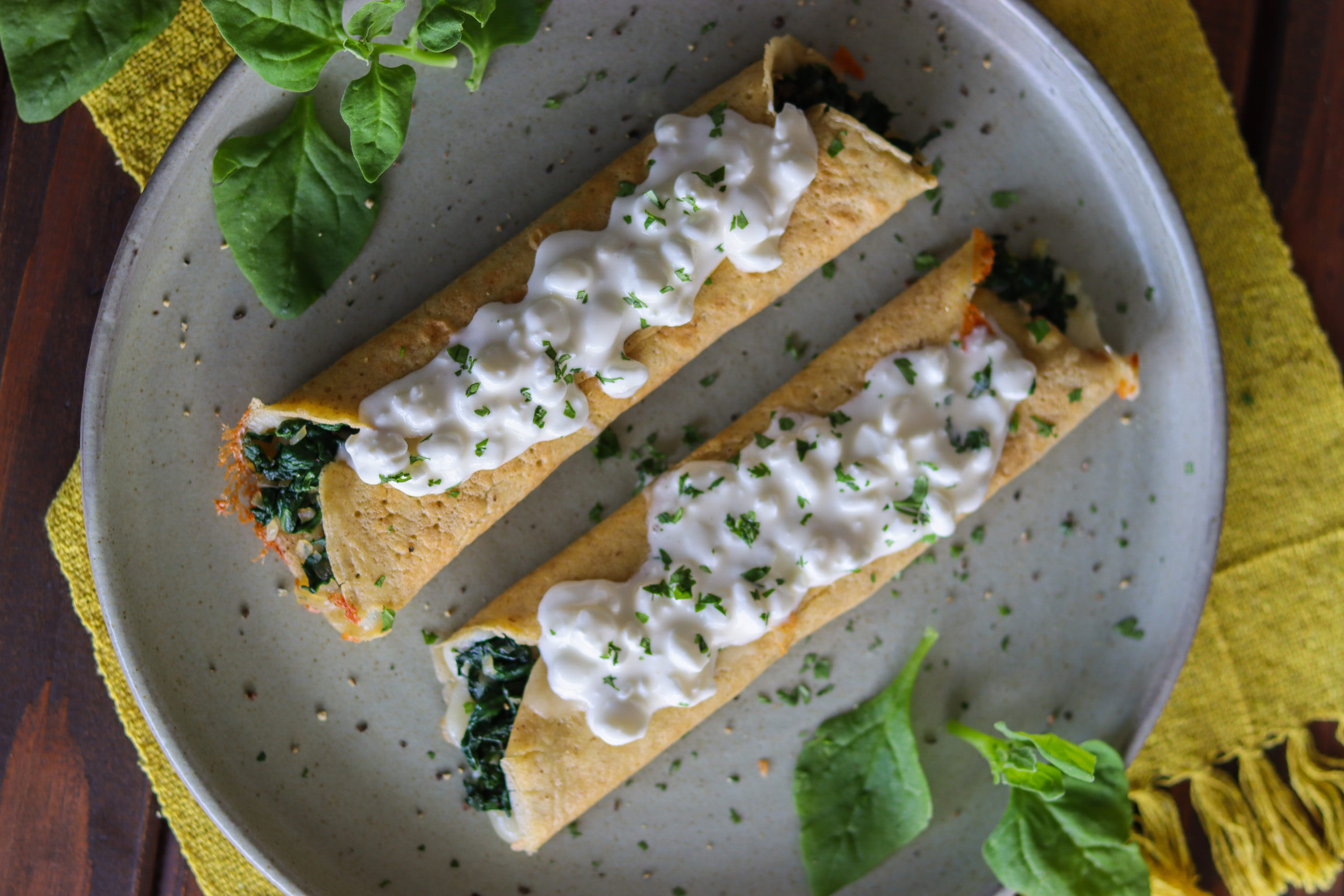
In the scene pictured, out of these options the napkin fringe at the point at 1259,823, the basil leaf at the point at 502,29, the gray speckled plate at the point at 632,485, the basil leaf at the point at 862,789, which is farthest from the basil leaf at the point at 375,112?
the napkin fringe at the point at 1259,823

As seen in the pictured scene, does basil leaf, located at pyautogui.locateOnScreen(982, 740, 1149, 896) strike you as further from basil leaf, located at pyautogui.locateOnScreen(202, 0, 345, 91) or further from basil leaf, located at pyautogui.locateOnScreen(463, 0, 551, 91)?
basil leaf, located at pyautogui.locateOnScreen(202, 0, 345, 91)

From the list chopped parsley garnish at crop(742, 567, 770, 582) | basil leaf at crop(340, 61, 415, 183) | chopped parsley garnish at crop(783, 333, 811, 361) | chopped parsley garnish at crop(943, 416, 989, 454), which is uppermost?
basil leaf at crop(340, 61, 415, 183)

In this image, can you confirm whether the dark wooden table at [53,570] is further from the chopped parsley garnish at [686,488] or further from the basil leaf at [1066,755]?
the basil leaf at [1066,755]

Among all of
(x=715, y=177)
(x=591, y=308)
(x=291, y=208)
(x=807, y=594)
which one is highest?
(x=715, y=177)

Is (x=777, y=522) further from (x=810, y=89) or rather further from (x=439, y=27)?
(x=439, y=27)

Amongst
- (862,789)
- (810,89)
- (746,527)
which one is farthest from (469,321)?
(862,789)

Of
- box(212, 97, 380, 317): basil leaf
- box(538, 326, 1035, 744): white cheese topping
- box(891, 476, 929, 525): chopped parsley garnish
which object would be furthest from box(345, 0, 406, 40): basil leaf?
box(891, 476, 929, 525): chopped parsley garnish
